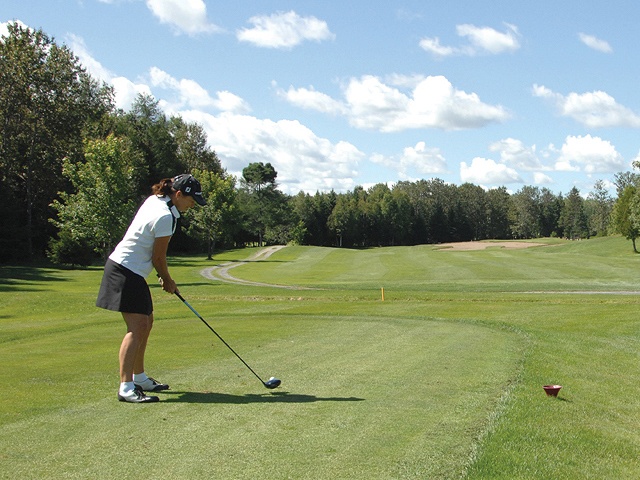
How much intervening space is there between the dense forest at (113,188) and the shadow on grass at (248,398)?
40712 mm

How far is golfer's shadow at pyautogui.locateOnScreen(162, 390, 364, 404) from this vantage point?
20.2 feet

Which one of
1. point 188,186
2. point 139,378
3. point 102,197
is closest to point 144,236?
point 188,186

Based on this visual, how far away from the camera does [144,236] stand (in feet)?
22.0

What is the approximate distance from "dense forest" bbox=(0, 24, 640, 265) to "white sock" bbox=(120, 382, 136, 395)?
40556 millimetres

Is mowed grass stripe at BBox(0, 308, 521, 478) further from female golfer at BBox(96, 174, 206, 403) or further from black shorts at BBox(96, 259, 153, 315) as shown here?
black shorts at BBox(96, 259, 153, 315)

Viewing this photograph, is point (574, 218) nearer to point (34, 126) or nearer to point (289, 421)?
point (34, 126)

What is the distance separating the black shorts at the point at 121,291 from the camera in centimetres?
664

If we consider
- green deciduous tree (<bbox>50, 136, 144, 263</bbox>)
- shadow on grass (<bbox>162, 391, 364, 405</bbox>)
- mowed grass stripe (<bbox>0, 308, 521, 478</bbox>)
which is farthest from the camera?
green deciduous tree (<bbox>50, 136, 144, 263</bbox>)

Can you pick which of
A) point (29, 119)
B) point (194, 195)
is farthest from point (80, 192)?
point (194, 195)

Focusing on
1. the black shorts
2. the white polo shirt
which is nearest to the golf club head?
the black shorts

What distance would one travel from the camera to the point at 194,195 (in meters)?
7.10

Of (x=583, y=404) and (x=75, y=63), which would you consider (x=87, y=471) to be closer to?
(x=583, y=404)

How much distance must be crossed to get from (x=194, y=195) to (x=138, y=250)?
3.05 feet

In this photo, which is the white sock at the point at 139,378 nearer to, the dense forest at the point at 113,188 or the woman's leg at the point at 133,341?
the woman's leg at the point at 133,341
